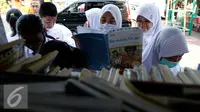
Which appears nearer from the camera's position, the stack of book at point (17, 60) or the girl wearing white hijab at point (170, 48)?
the stack of book at point (17, 60)

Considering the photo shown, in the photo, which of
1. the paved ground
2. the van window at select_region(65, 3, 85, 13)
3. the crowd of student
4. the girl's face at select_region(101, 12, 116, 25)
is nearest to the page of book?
the crowd of student

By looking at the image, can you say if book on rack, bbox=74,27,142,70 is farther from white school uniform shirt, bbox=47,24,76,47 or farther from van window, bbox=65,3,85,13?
van window, bbox=65,3,85,13

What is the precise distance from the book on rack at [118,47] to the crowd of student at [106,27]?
110 mm

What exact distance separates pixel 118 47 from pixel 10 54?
23.9 inches

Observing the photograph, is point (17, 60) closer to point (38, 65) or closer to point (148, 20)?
point (38, 65)

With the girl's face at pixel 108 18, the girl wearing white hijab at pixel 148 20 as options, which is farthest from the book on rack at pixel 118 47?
the girl's face at pixel 108 18

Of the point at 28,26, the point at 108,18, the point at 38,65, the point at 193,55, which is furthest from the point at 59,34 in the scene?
the point at 193,55

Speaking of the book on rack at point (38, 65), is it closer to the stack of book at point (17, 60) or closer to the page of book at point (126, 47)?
the stack of book at point (17, 60)

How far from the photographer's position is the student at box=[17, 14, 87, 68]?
4.57 feet

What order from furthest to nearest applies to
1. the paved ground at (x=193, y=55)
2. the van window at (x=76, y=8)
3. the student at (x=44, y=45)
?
1. the van window at (x=76, y=8)
2. the paved ground at (x=193, y=55)
3. the student at (x=44, y=45)

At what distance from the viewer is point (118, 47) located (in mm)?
1291

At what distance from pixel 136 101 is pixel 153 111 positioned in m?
0.04

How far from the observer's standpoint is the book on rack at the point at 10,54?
2.57 feet

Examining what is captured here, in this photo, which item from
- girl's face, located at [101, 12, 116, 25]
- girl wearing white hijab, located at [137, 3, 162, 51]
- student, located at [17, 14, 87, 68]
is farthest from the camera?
girl's face, located at [101, 12, 116, 25]
